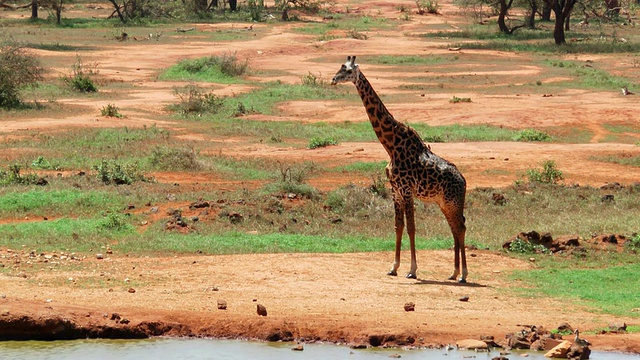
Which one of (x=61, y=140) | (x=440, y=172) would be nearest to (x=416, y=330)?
(x=440, y=172)

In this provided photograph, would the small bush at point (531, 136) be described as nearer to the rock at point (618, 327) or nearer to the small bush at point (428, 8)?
the rock at point (618, 327)

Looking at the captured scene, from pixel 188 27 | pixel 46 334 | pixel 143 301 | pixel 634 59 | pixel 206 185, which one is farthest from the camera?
pixel 188 27

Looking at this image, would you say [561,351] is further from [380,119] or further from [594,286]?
[380,119]

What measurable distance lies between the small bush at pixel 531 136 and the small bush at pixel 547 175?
474cm

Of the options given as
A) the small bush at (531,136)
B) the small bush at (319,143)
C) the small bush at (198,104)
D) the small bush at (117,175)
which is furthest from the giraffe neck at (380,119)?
the small bush at (198,104)

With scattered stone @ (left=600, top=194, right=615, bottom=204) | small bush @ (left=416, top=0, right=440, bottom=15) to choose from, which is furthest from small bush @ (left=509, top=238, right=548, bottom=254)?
small bush @ (left=416, top=0, right=440, bottom=15)

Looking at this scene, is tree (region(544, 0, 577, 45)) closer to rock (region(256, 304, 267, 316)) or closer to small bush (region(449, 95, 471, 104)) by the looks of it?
small bush (region(449, 95, 471, 104))

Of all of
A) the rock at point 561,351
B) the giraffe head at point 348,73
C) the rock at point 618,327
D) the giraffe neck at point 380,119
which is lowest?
the rock at point 618,327

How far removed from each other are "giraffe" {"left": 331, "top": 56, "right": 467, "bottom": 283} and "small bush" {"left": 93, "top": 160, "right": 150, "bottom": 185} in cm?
711

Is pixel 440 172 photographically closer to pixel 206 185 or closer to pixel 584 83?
pixel 206 185

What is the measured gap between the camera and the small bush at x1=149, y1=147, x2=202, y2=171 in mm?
21281

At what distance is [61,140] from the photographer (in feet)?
80.2

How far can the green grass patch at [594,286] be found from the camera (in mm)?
11852

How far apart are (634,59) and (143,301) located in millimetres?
34866
